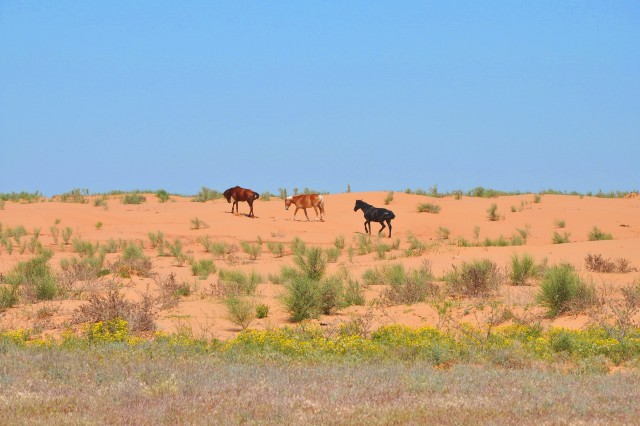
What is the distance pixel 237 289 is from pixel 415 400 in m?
9.67

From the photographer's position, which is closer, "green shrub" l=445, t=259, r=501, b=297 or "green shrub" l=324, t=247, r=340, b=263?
"green shrub" l=445, t=259, r=501, b=297

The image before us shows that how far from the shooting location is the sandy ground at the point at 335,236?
14.5 m

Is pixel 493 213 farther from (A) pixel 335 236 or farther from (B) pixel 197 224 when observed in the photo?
(B) pixel 197 224

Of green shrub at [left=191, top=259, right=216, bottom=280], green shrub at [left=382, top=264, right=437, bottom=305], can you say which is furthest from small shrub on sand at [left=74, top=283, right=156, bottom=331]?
green shrub at [left=191, top=259, right=216, bottom=280]

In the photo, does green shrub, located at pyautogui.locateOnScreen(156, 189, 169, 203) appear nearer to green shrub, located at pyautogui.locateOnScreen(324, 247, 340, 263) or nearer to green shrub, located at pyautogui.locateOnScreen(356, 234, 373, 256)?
green shrub, located at pyautogui.locateOnScreen(356, 234, 373, 256)

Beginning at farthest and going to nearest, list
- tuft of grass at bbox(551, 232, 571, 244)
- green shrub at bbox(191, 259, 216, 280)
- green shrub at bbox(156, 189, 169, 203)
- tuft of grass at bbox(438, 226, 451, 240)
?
green shrub at bbox(156, 189, 169, 203) → tuft of grass at bbox(438, 226, 451, 240) → tuft of grass at bbox(551, 232, 571, 244) → green shrub at bbox(191, 259, 216, 280)

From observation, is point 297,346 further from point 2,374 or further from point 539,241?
point 539,241

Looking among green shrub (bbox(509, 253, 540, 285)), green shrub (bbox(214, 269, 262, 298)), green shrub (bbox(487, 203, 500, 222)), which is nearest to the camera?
green shrub (bbox(214, 269, 262, 298))

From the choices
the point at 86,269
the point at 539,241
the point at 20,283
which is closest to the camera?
the point at 20,283

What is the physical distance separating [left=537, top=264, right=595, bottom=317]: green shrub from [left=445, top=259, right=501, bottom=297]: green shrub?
1756 millimetres

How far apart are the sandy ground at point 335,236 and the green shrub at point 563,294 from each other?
277 mm

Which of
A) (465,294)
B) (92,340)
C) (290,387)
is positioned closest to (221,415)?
(290,387)

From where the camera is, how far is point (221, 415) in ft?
24.0

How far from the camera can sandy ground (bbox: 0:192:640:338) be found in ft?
47.6
